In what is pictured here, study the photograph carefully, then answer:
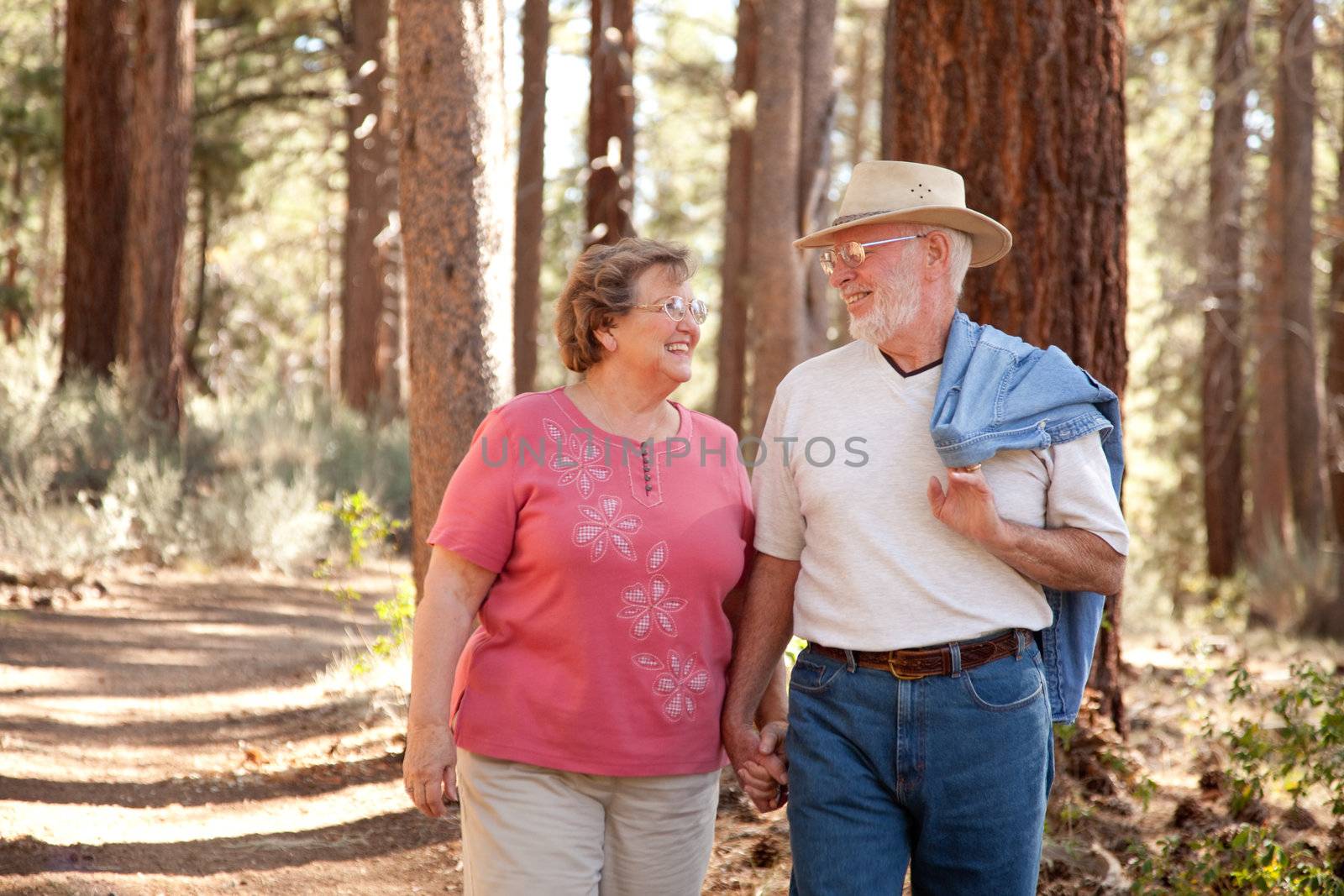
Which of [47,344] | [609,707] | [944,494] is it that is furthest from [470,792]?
[47,344]

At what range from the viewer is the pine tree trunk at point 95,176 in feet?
41.3

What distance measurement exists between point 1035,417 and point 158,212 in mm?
10871

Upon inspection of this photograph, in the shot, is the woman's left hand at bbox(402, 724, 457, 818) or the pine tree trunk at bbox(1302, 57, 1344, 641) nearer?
the woman's left hand at bbox(402, 724, 457, 818)

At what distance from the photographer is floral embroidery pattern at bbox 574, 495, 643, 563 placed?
2.81m

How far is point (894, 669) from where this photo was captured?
8.49ft

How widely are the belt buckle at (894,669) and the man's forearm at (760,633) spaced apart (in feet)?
1.23

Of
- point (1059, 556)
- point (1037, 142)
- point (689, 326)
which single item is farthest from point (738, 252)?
point (1059, 556)

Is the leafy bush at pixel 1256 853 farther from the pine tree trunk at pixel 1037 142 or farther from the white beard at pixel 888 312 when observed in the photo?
the white beard at pixel 888 312

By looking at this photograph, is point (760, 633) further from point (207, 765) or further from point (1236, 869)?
point (207, 765)

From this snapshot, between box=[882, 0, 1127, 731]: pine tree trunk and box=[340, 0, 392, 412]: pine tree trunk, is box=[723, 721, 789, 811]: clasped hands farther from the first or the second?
box=[340, 0, 392, 412]: pine tree trunk

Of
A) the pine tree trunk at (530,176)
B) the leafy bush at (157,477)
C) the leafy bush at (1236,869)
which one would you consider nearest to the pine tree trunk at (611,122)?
the pine tree trunk at (530,176)

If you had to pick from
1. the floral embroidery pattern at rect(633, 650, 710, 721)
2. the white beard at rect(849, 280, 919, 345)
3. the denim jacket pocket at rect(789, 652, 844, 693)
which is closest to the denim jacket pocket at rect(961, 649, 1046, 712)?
the denim jacket pocket at rect(789, 652, 844, 693)

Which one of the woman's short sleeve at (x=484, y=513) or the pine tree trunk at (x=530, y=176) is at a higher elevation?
the pine tree trunk at (x=530, y=176)

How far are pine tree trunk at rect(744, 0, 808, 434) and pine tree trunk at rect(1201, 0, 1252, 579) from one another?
5.55 meters
